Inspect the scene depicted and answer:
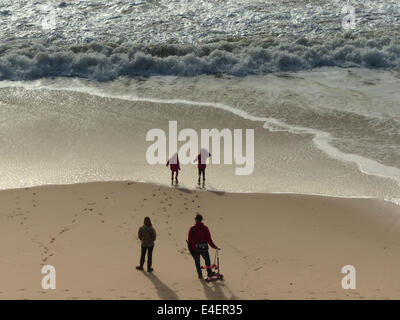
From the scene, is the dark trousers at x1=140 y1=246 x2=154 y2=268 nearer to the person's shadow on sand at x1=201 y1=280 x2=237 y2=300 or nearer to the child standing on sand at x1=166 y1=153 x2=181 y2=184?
the person's shadow on sand at x1=201 y1=280 x2=237 y2=300

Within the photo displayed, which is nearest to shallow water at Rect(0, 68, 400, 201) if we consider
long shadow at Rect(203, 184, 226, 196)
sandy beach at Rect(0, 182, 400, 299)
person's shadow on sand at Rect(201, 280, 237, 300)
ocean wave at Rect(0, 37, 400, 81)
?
long shadow at Rect(203, 184, 226, 196)

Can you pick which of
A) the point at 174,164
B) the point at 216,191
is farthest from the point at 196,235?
the point at 174,164

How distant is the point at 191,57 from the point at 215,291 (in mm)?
14337

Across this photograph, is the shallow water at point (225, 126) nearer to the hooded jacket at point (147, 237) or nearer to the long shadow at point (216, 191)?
the long shadow at point (216, 191)

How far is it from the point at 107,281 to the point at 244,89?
470 inches

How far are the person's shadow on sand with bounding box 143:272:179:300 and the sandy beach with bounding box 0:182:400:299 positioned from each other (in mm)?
17

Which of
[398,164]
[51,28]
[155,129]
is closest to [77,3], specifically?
[51,28]

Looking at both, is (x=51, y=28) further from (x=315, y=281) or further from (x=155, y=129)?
(x=315, y=281)

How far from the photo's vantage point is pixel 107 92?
786 inches

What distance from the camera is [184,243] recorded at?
11.1 metres

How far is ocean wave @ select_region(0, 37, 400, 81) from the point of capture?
21938mm

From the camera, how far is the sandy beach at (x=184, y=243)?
938cm

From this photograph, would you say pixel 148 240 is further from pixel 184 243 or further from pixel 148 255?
pixel 184 243

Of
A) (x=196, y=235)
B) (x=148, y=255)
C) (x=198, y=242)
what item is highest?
(x=196, y=235)
